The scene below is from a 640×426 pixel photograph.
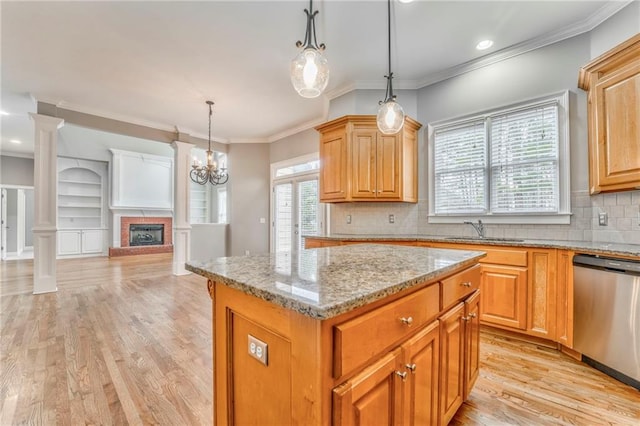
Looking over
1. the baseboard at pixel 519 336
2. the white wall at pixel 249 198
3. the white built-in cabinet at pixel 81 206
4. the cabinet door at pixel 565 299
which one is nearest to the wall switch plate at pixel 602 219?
the cabinet door at pixel 565 299

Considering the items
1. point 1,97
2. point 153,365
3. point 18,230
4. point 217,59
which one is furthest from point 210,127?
point 18,230

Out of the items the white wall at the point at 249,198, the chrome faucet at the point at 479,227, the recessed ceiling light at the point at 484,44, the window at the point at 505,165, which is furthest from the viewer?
the white wall at the point at 249,198

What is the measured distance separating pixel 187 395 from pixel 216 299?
1.10 meters

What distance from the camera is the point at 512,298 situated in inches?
99.3

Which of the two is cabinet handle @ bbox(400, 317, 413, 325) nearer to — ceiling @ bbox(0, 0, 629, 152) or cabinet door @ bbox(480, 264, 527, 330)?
cabinet door @ bbox(480, 264, 527, 330)

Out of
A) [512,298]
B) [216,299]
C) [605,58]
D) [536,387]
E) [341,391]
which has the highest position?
[605,58]

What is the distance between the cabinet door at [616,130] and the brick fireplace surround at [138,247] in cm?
1005

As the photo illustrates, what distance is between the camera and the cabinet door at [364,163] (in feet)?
11.9

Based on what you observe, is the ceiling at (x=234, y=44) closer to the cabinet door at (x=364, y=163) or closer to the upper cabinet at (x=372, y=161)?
the upper cabinet at (x=372, y=161)

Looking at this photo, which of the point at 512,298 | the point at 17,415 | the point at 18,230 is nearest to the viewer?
the point at 17,415

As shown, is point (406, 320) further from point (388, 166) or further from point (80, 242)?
point (80, 242)

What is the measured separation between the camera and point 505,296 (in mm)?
2561

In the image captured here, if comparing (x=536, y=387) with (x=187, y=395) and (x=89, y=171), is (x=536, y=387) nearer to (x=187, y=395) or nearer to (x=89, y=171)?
(x=187, y=395)

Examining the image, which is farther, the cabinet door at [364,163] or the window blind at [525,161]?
the cabinet door at [364,163]
